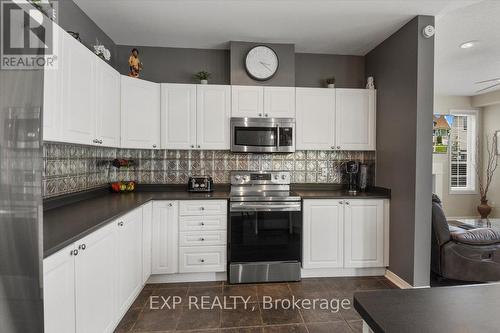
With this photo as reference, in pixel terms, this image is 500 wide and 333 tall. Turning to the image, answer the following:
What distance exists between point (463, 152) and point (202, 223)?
591 cm

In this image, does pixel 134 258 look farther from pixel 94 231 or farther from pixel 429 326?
pixel 429 326

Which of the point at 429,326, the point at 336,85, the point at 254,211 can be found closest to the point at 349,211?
the point at 254,211

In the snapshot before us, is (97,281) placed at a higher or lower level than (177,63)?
lower

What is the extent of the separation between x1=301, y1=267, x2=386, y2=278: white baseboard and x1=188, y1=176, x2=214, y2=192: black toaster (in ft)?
4.75

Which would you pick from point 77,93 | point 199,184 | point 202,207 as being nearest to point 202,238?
point 202,207

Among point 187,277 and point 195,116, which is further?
point 195,116

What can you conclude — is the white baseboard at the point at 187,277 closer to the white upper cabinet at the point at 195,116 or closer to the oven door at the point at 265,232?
the oven door at the point at 265,232

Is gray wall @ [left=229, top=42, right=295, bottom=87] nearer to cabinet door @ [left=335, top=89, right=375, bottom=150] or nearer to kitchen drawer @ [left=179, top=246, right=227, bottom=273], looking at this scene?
cabinet door @ [left=335, top=89, right=375, bottom=150]

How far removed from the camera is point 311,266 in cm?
294

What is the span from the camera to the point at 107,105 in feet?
8.15

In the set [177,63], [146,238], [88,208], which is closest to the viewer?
[88,208]

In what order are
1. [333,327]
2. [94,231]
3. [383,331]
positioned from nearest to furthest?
[383,331] < [94,231] < [333,327]

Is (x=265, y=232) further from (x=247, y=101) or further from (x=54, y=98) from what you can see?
(x=54, y=98)

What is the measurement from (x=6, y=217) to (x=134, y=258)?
1661mm
